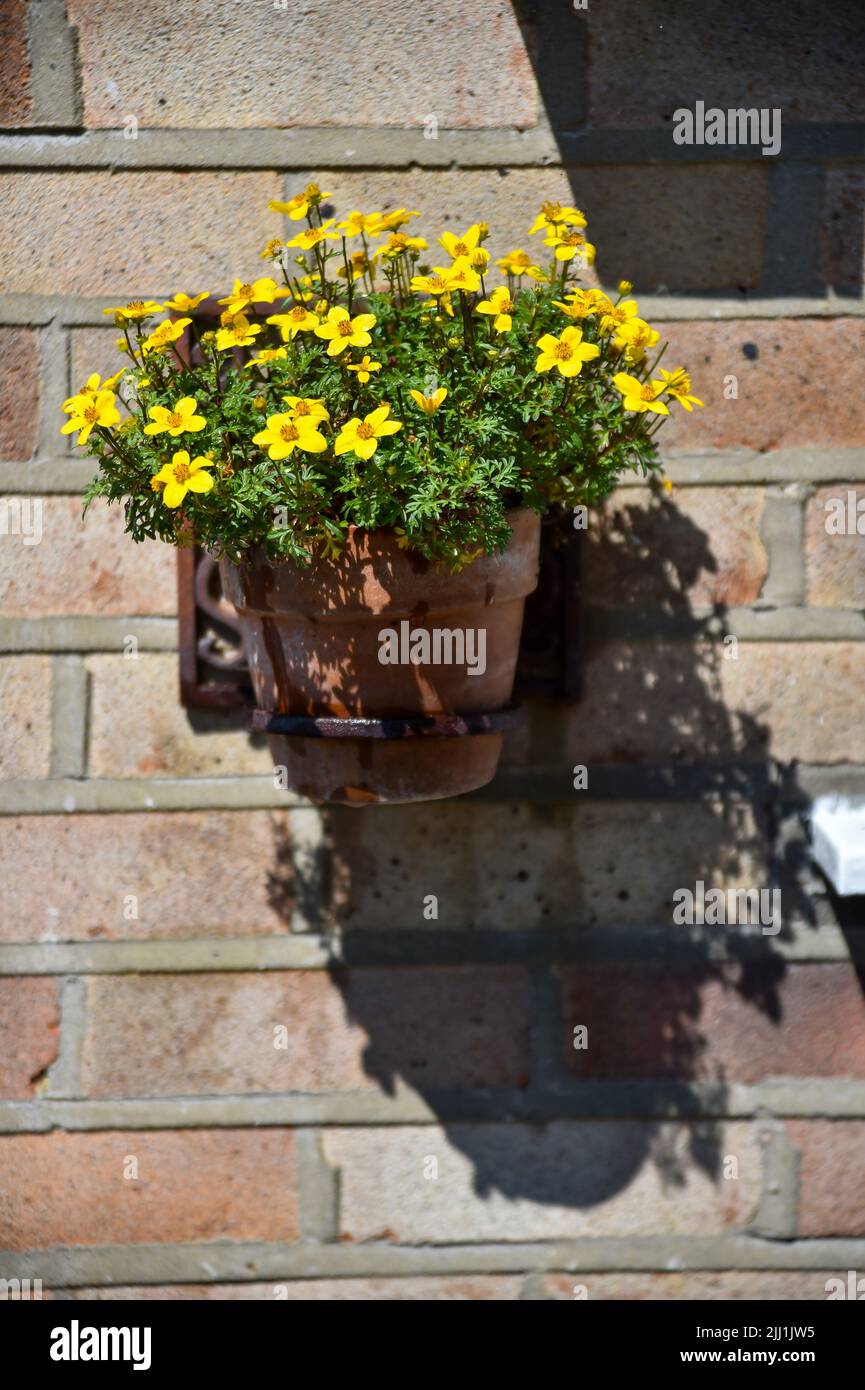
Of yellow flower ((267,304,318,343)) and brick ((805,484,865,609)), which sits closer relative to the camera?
yellow flower ((267,304,318,343))

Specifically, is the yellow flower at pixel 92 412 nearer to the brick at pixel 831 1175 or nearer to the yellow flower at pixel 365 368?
the yellow flower at pixel 365 368

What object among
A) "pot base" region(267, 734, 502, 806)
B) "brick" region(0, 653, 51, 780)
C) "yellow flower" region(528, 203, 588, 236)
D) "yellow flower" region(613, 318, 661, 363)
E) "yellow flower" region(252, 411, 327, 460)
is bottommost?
"pot base" region(267, 734, 502, 806)

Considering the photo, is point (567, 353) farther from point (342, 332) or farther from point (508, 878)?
point (508, 878)

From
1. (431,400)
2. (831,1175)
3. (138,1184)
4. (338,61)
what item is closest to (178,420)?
(431,400)

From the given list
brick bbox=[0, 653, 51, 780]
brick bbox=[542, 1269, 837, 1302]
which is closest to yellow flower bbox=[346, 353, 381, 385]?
brick bbox=[0, 653, 51, 780]

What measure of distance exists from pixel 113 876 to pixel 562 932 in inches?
25.8

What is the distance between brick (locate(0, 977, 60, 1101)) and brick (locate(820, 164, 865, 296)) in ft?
5.00

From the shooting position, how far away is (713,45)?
5.72 ft

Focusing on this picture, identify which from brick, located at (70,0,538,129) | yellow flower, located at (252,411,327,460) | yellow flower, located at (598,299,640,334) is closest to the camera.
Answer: yellow flower, located at (252,411,327,460)

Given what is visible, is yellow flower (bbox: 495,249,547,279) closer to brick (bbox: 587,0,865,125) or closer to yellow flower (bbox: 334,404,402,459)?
yellow flower (bbox: 334,404,402,459)

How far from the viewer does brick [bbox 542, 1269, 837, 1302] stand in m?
1.81

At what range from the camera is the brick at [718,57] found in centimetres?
174
